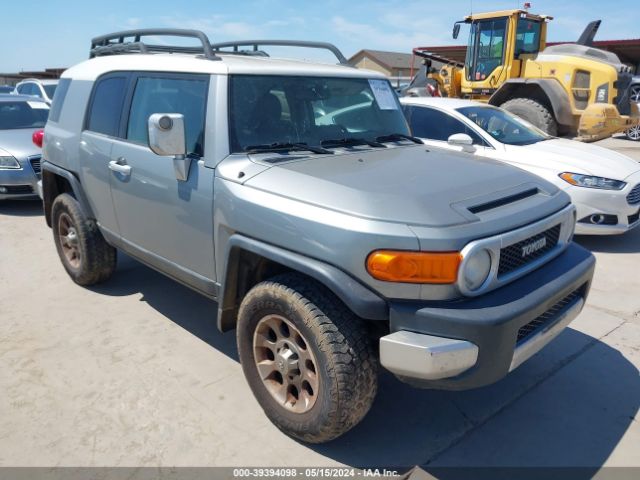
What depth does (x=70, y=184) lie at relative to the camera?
4.50 meters

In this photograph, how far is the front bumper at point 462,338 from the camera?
7.17 ft

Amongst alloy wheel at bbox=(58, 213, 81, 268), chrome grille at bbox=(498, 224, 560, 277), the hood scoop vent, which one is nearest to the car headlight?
the hood scoop vent

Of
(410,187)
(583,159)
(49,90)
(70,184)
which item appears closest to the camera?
(410,187)

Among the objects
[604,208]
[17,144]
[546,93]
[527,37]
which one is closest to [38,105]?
[17,144]

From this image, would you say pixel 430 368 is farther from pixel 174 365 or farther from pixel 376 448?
pixel 174 365

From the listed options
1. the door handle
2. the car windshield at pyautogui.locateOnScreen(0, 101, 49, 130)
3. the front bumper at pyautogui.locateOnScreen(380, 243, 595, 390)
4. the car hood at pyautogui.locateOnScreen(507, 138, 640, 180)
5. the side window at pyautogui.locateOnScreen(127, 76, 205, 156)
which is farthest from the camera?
the car windshield at pyautogui.locateOnScreen(0, 101, 49, 130)

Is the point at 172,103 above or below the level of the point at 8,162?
above

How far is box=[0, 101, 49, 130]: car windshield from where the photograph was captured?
845cm

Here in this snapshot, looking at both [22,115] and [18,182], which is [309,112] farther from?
[22,115]

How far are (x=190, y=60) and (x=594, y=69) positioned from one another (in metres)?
9.66

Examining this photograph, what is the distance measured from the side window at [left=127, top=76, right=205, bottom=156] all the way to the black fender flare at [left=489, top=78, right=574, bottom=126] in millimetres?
8756

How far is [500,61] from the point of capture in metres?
11.3

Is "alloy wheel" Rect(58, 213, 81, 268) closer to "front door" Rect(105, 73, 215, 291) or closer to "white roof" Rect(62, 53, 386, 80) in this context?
"front door" Rect(105, 73, 215, 291)

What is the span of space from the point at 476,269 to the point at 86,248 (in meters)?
3.37
